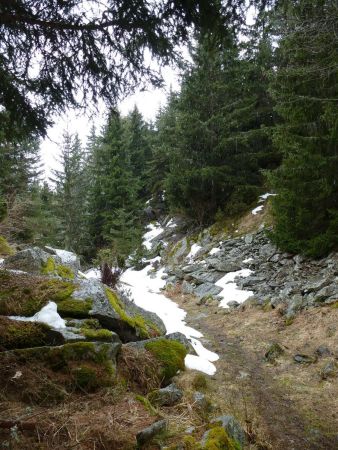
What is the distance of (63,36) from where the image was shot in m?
3.97

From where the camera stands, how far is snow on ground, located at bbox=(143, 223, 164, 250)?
81.1ft

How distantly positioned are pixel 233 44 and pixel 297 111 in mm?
6619

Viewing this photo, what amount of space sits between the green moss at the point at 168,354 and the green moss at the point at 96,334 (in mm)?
633

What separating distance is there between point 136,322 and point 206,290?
24.8ft

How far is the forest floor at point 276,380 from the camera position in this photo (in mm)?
3729

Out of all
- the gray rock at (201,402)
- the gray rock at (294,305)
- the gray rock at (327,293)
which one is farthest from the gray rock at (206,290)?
the gray rock at (201,402)

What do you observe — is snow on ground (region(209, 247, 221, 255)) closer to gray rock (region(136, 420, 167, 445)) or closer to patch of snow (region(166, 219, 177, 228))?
patch of snow (region(166, 219, 177, 228))

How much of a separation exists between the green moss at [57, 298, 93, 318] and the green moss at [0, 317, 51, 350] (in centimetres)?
58

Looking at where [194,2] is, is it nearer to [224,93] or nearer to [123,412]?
[123,412]

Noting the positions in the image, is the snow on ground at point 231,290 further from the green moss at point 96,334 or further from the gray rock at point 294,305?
the green moss at point 96,334

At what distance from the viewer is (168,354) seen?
4.52m

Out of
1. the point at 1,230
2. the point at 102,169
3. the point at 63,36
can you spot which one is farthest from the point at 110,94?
the point at 102,169

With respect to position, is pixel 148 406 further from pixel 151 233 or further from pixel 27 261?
pixel 151 233

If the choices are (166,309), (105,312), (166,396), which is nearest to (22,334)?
(105,312)
